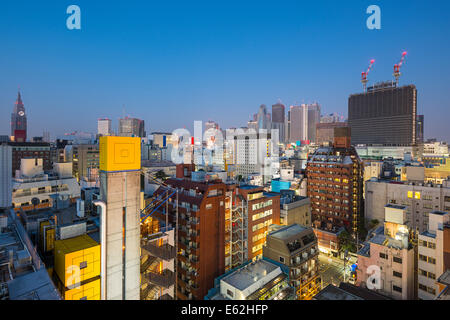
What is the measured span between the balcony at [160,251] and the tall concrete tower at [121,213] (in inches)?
119

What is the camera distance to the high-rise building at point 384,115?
375 feet

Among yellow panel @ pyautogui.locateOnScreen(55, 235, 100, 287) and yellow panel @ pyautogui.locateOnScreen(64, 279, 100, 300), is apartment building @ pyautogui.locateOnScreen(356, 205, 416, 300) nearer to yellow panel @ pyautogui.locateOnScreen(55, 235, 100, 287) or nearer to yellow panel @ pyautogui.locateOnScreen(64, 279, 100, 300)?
yellow panel @ pyautogui.locateOnScreen(64, 279, 100, 300)

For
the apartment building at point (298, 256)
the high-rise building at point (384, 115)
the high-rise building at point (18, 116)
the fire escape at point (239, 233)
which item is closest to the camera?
the apartment building at point (298, 256)

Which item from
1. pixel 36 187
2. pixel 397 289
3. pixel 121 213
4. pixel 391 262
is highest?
pixel 121 213

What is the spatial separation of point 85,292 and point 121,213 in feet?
13.7

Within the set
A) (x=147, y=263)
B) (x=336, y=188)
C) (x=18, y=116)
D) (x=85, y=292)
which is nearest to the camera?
(x=85, y=292)

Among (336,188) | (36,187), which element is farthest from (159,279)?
(336,188)

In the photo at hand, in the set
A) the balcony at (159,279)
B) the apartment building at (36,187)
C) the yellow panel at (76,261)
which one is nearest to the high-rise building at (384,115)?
the balcony at (159,279)

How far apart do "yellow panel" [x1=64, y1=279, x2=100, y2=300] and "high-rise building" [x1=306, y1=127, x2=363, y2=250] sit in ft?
131

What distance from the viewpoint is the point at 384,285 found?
2238cm

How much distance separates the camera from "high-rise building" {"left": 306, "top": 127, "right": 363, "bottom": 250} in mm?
46938

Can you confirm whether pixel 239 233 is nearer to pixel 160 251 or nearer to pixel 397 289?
pixel 160 251

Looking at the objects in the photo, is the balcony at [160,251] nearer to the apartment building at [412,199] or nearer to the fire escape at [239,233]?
the fire escape at [239,233]

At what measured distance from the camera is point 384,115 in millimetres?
122562
